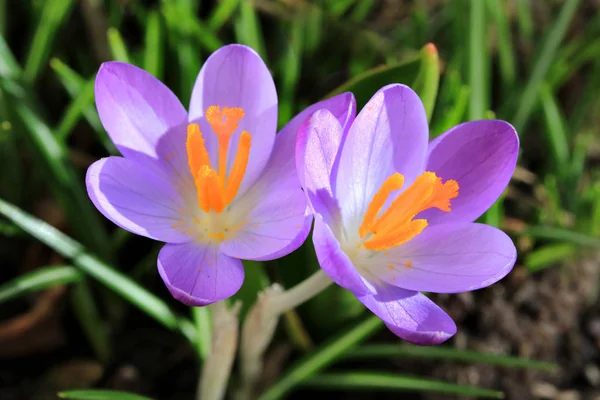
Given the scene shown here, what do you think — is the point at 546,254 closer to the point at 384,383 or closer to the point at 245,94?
the point at 384,383

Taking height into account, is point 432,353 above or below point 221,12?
below

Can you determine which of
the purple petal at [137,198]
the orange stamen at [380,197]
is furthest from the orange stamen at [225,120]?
the orange stamen at [380,197]

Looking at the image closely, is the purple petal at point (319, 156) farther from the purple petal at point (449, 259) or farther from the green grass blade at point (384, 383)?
the green grass blade at point (384, 383)

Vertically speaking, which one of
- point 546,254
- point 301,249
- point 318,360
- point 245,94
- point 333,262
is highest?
point 245,94

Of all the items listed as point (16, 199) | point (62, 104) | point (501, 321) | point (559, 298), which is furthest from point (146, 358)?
point (559, 298)

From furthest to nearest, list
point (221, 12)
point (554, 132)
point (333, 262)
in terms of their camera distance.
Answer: point (554, 132) → point (221, 12) → point (333, 262)

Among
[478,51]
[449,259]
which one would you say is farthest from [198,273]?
[478,51]

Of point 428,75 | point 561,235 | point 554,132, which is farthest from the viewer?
point 554,132

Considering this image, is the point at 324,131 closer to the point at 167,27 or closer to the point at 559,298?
the point at 167,27
